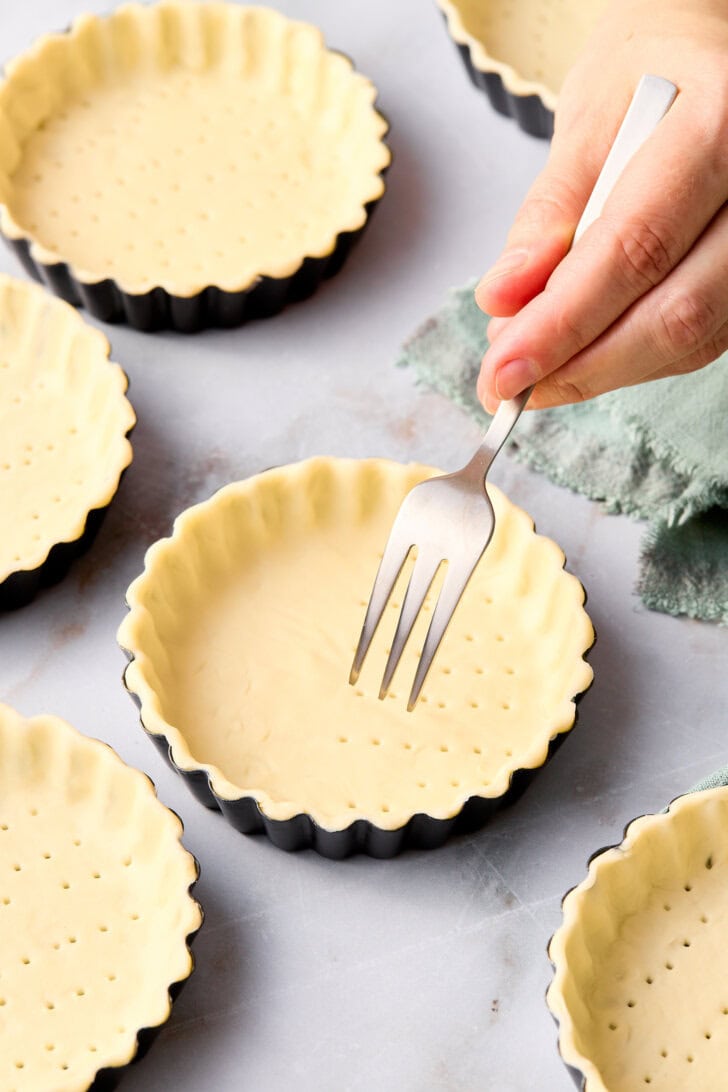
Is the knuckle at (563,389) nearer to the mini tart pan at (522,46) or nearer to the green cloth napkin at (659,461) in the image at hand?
the green cloth napkin at (659,461)

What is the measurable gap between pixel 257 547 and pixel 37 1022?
0.55 meters

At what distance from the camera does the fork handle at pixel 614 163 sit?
4.05 ft

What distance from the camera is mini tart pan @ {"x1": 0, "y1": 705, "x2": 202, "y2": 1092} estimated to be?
3.74ft

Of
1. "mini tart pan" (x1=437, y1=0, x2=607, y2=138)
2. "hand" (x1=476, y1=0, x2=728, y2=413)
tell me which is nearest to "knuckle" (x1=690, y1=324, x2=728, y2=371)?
"hand" (x1=476, y1=0, x2=728, y2=413)

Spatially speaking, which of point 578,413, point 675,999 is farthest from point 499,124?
point 675,999

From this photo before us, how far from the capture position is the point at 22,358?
1.65 metres

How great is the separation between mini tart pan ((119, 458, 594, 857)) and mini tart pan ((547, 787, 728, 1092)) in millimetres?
127

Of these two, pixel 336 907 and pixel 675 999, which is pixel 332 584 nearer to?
pixel 336 907

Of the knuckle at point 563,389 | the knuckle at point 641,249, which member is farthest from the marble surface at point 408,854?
the knuckle at point 641,249

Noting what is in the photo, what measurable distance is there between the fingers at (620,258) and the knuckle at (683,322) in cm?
3

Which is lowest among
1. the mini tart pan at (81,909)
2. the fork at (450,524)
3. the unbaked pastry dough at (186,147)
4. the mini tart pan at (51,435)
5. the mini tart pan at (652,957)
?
the mini tart pan at (81,909)

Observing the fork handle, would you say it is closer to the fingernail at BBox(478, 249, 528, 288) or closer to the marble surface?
the fingernail at BBox(478, 249, 528, 288)

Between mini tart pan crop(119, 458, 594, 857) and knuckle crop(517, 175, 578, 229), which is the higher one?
knuckle crop(517, 175, 578, 229)

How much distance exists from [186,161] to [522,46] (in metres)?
0.52
